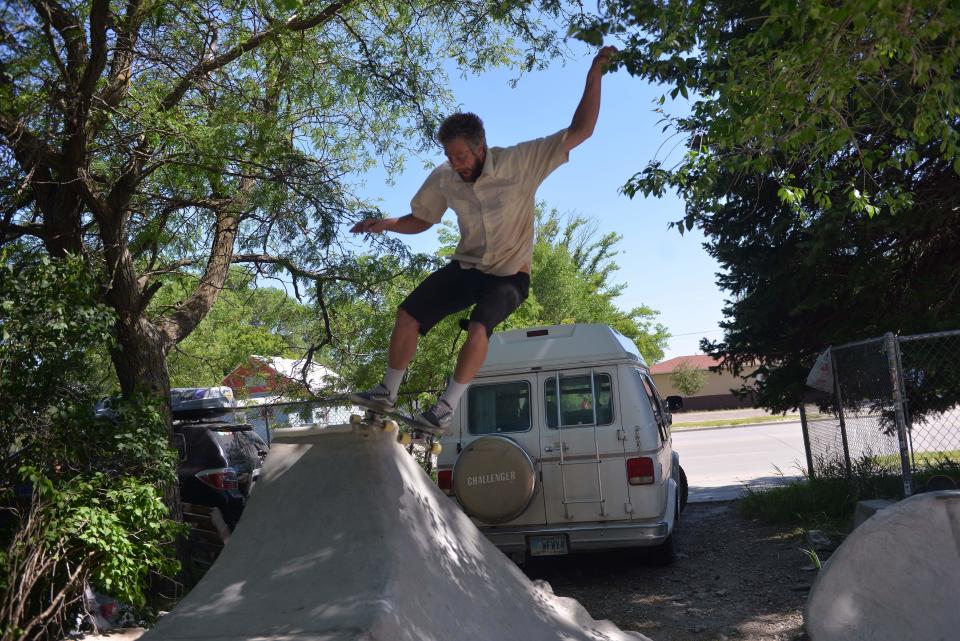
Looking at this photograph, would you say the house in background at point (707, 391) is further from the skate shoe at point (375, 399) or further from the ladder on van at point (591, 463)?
the skate shoe at point (375, 399)

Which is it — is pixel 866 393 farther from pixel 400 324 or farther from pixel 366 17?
pixel 366 17

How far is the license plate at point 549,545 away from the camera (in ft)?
25.9

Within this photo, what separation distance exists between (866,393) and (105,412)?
25.4 ft

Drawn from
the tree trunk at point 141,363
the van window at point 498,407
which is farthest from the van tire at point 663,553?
the tree trunk at point 141,363

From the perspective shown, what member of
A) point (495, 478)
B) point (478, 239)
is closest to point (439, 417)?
point (478, 239)

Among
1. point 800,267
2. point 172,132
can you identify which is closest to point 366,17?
point 172,132

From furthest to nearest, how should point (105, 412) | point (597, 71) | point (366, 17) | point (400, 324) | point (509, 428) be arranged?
point (366, 17) → point (509, 428) → point (105, 412) → point (400, 324) → point (597, 71)

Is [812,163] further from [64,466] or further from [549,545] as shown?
[64,466]

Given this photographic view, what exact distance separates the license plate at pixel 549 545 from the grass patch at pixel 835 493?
3.28 meters

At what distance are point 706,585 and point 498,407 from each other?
2.74 metres

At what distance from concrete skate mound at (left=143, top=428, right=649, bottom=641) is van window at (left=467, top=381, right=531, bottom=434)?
305 cm

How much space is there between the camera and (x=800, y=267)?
10.5 m

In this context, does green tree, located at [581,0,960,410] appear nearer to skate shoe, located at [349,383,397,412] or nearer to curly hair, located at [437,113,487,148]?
curly hair, located at [437,113,487,148]

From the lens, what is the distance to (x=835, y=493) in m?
10.3
